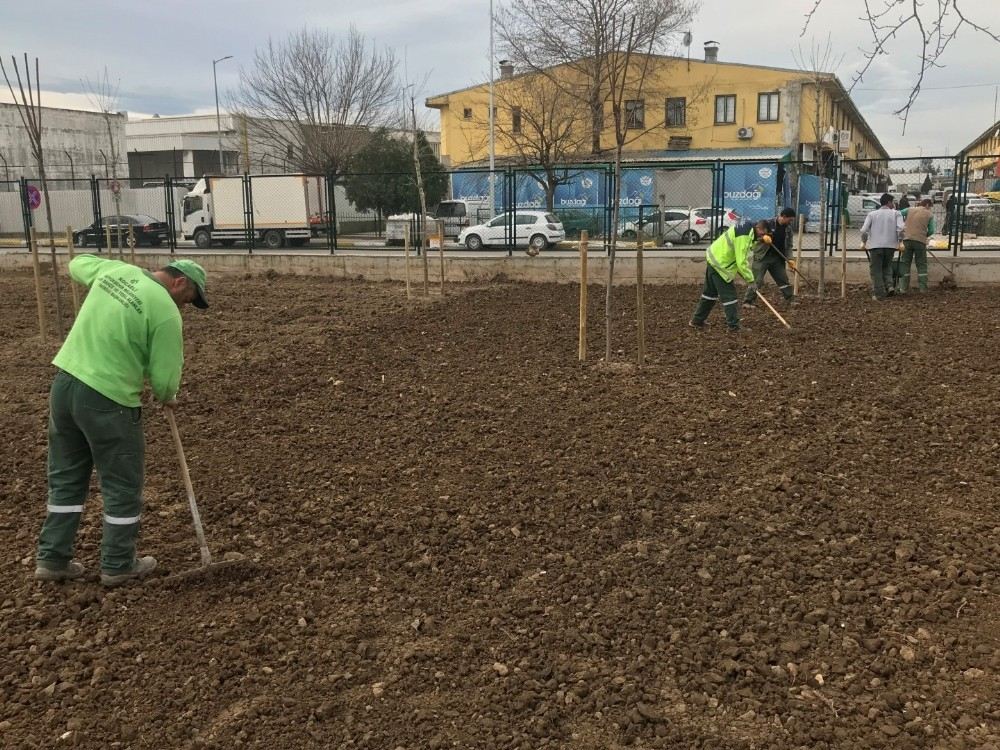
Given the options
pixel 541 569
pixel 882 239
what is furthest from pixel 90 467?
pixel 882 239

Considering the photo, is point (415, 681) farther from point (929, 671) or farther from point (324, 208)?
point (324, 208)

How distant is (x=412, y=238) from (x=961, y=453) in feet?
57.6

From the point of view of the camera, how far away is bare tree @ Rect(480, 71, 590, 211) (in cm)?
3378

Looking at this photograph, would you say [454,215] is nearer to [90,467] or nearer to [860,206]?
[860,206]

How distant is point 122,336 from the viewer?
353 centimetres

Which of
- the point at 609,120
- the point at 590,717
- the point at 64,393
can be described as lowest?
the point at 590,717

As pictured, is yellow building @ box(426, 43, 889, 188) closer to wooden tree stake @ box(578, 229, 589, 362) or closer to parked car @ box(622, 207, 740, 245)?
parked car @ box(622, 207, 740, 245)

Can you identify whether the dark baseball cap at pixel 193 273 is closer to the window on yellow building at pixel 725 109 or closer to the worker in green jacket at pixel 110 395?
the worker in green jacket at pixel 110 395

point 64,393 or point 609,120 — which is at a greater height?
point 609,120

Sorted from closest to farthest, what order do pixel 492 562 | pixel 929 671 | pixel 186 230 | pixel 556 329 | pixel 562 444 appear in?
1. pixel 929 671
2. pixel 492 562
3. pixel 562 444
4. pixel 556 329
5. pixel 186 230

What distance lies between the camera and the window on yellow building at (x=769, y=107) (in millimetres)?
39250

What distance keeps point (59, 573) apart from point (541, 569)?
7.10ft

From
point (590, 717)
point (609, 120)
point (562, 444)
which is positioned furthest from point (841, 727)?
point (609, 120)

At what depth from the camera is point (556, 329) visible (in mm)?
9930
